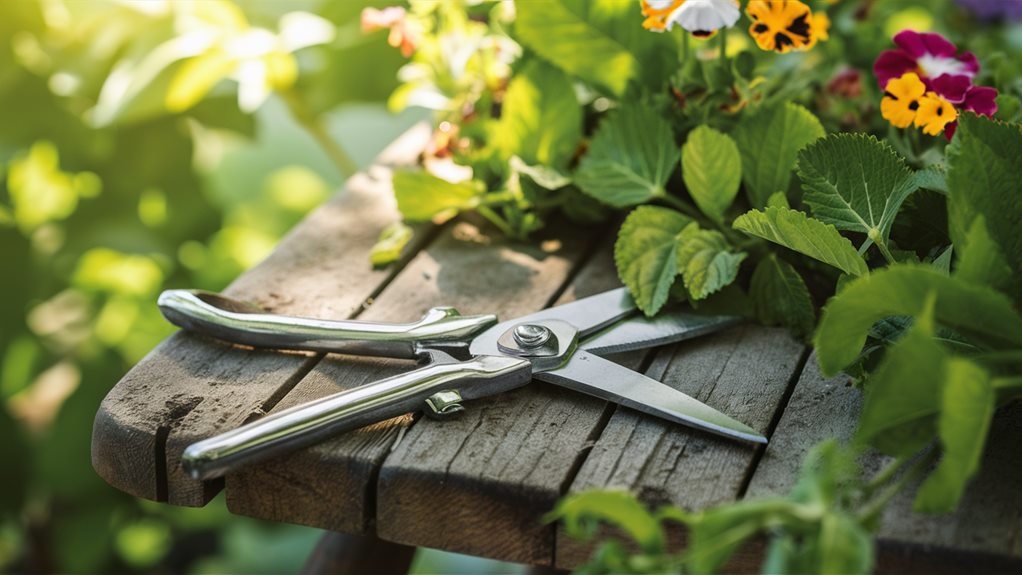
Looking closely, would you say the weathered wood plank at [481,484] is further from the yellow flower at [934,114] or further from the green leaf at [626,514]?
the yellow flower at [934,114]

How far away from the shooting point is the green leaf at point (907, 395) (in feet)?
1.52

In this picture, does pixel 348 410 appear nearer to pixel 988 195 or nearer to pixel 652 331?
pixel 652 331

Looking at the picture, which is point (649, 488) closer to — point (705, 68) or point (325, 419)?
point (325, 419)

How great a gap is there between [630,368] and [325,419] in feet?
0.71

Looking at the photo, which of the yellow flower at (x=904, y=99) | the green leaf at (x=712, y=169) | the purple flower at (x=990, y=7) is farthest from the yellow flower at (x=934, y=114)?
the purple flower at (x=990, y=7)

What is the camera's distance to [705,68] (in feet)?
2.71

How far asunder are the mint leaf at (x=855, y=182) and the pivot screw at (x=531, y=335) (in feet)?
0.62

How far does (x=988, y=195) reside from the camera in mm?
541

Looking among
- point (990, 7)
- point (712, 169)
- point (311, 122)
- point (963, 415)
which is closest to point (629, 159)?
Result: point (712, 169)

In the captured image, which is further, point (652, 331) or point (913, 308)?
point (652, 331)

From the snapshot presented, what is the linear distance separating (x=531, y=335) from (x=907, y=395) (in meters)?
0.26

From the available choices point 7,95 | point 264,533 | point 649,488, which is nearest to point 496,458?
point 649,488

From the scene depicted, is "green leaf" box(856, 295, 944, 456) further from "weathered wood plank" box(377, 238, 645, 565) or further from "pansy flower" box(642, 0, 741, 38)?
"pansy flower" box(642, 0, 741, 38)

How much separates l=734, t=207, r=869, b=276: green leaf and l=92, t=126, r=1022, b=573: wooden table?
4.0 inches
